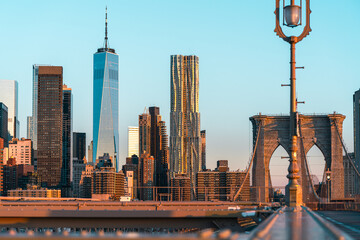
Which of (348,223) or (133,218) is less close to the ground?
(348,223)

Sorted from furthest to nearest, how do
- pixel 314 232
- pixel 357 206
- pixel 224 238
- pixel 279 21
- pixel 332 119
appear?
pixel 332 119 → pixel 357 206 → pixel 279 21 → pixel 314 232 → pixel 224 238

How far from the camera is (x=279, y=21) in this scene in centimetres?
3450

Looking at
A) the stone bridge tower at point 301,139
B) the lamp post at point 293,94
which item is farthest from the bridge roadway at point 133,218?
the stone bridge tower at point 301,139

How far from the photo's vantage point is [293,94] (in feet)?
108

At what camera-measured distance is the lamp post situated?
32.7 metres

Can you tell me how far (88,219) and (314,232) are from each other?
25.1 meters

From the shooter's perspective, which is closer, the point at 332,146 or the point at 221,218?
the point at 221,218

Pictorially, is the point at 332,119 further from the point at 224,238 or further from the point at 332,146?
the point at 224,238

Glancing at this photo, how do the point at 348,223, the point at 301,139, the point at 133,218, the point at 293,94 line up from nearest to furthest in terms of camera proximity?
the point at 348,223 < the point at 293,94 < the point at 133,218 < the point at 301,139

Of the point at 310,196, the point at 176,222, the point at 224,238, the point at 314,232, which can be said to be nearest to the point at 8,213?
the point at 176,222

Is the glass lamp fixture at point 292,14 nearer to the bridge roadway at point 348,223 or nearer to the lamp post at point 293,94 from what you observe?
the lamp post at point 293,94

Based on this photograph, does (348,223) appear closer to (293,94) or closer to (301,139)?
(293,94)

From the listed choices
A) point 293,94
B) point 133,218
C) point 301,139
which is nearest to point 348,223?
point 293,94

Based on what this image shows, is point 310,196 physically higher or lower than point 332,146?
lower
